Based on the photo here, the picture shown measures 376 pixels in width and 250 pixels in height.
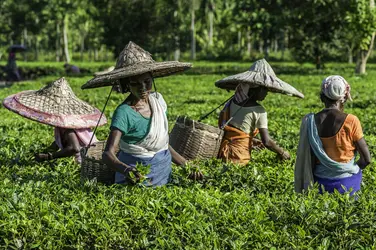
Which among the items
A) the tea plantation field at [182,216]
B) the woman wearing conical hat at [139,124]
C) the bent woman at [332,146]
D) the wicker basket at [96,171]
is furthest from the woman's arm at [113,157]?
the bent woman at [332,146]

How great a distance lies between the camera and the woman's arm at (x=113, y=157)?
5278 millimetres

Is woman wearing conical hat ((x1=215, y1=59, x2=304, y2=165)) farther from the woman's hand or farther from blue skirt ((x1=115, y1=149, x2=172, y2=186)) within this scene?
blue skirt ((x1=115, y1=149, x2=172, y2=186))

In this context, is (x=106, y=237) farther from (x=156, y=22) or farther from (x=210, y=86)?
(x=156, y=22)

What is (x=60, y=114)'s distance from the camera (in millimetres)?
7395

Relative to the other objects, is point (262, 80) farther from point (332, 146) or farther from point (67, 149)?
point (67, 149)

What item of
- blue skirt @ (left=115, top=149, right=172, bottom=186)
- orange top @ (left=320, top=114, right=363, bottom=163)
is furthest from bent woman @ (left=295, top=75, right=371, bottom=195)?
blue skirt @ (left=115, top=149, right=172, bottom=186)

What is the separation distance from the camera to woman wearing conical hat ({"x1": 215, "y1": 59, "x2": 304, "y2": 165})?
702cm

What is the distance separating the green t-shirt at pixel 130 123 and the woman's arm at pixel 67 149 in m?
1.82

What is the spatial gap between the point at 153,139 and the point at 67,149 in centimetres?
197

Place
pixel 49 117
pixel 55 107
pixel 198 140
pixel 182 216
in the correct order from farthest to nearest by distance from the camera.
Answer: pixel 55 107
pixel 49 117
pixel 198 140
pixel 182 216

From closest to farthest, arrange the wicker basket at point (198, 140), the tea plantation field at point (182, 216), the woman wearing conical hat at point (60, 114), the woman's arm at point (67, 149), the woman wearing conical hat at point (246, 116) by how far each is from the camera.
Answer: the tea plantation field at point (182, 216), the wicker basket at point (198, 140), the woman wearing conical hat at point (246, 116), the woman's arm at point (67, 149), the woman wearing conical hat at point (60, 114)

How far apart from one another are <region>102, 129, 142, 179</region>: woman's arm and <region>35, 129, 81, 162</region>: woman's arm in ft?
6.54

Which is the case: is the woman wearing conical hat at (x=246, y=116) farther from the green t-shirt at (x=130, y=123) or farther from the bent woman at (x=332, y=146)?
the green t-shirt at (x=130, y=123)

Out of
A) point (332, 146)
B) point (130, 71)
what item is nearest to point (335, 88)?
point (332, 146)
